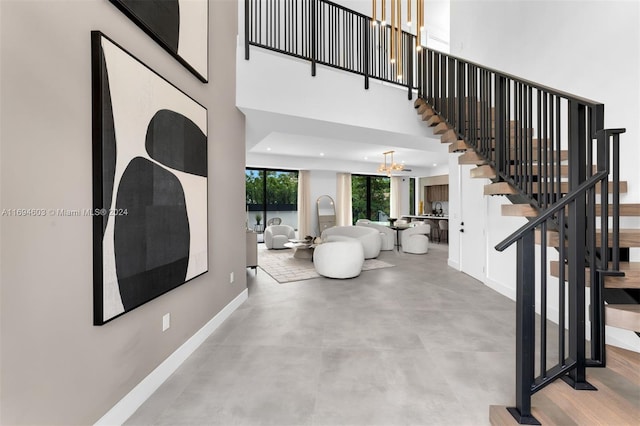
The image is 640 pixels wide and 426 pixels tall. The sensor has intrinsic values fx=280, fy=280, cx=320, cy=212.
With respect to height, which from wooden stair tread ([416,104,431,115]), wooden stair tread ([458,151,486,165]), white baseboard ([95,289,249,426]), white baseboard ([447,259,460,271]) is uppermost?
wooden stair tread ([416,104,431,115])

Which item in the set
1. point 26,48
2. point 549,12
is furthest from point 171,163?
point 549,12

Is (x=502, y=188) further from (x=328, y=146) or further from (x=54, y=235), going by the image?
(x=328, y=146)

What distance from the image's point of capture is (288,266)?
580 centimetres

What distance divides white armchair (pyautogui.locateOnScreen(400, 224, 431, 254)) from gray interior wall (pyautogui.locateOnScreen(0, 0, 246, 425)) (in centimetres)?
646

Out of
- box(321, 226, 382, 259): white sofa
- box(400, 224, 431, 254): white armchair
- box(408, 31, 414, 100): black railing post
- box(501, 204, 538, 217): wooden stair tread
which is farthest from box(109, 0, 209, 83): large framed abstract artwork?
box(400, 224, 431, 254): white armchair

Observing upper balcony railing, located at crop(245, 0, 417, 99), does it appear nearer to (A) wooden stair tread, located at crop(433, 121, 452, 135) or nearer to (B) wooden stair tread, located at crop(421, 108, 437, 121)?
(B) wooden stair tread, located at crop(421, 108, 437, 121)

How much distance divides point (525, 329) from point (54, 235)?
2.29 metres

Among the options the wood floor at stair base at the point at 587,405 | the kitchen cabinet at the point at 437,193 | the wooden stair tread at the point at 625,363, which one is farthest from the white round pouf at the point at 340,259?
the kitchen cabinet at the point at 437,193

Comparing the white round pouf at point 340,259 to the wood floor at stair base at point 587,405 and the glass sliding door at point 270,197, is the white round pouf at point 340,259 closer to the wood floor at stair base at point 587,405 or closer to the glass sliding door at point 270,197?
the wood floor at stair base at point 587,405

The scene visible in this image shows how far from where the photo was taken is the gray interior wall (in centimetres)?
108

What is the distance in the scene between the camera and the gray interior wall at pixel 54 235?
1082 millimetres

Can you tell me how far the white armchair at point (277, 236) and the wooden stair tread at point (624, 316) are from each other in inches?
270

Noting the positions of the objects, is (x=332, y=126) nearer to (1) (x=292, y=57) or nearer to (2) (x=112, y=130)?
(1) (x=292, y=57)

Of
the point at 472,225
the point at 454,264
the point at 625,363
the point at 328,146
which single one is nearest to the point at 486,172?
the point at 625,363
